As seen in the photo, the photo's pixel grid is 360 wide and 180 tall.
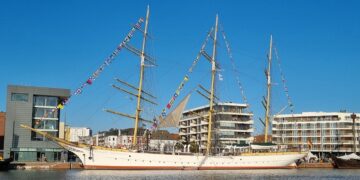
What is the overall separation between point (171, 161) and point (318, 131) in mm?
73156

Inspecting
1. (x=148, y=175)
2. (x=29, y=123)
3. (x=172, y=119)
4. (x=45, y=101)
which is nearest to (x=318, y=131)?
(x=172, y=119)

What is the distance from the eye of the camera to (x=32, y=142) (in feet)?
274

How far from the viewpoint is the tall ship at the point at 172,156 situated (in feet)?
231

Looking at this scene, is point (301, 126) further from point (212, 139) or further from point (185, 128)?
point (212, 139)

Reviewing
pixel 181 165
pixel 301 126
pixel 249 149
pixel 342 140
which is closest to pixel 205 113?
pixel 301 126

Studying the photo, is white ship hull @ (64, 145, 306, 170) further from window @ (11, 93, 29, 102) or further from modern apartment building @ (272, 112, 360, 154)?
modern apartment building @ (272, 112, 360, 154)

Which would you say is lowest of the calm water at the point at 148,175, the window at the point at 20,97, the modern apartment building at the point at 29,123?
the calm water at the point at 148,175

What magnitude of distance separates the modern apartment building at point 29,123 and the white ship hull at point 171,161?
48.3 feet

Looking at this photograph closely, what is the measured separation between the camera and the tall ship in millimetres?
70312

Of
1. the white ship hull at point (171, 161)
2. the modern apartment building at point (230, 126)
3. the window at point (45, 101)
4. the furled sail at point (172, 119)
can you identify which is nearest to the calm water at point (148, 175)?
the white ship hull at point (171, 161)

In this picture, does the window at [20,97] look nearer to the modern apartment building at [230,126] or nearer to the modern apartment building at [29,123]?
the modern apartment building at [29,123]

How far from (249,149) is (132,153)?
2290cm

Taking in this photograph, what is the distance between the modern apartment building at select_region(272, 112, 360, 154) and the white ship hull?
48359mm

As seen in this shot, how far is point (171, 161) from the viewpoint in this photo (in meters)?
73.0
